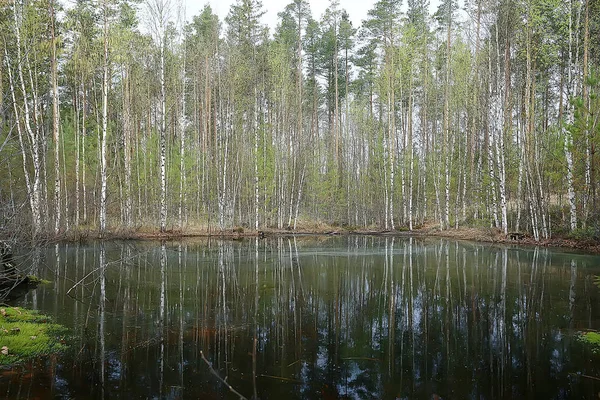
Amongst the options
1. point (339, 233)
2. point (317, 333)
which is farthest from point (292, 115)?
point (317, 333)

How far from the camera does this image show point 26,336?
18.5 ft

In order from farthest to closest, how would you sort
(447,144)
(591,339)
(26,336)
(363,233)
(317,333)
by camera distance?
(363,233)
(447,144)
(317,333)
(591,339)
(26,336)

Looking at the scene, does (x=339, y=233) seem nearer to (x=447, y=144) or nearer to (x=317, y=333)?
(x=447, y=144)

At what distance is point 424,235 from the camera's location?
25.0 m

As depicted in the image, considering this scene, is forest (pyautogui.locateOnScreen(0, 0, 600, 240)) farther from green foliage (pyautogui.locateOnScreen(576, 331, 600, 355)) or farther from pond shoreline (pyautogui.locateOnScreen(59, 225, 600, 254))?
green foliage (pyautogui.locateOnScreen(576, 331, 600, 355))

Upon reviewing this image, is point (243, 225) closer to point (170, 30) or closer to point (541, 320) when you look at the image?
point (170, 30)

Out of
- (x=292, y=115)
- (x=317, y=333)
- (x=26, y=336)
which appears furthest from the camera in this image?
(x=292, y=115)

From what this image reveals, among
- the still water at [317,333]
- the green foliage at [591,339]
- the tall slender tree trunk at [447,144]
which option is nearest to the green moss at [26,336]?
the still water at [317,333]

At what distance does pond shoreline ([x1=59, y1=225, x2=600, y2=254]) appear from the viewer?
17.9 metres

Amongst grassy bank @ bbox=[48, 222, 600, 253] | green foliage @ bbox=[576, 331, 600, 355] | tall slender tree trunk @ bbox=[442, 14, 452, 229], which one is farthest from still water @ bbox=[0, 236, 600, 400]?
tall slender tree trunk @ bbox=[442, 14, 452, 229]

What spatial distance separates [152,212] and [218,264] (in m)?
13.6

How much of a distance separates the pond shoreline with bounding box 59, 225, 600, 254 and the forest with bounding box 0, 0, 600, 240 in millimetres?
499

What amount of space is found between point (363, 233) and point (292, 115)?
11.1 m

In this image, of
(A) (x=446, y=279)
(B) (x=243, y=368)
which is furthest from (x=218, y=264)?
(B) (x=243, y=368)
